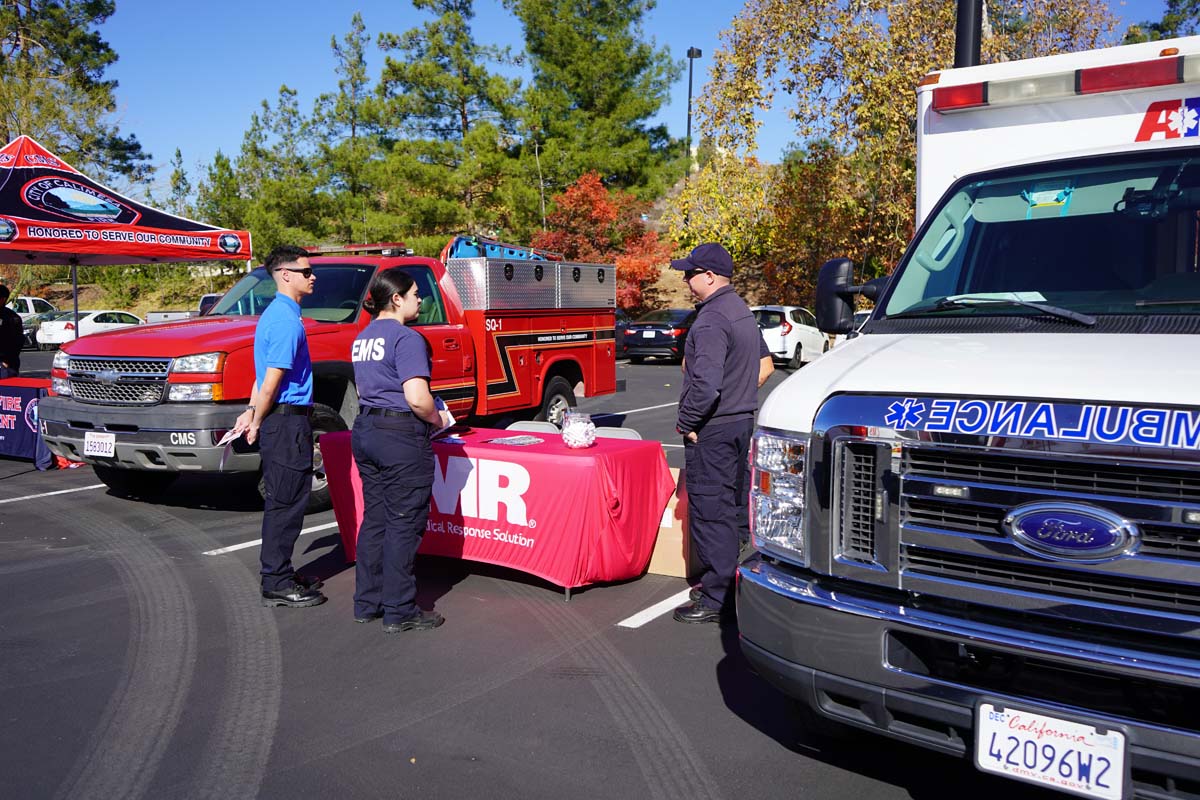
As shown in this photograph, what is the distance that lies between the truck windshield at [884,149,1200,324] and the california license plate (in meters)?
1.50

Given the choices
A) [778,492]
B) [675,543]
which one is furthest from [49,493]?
[778,492]

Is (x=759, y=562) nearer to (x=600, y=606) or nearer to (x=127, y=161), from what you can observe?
(x=600, y=606)

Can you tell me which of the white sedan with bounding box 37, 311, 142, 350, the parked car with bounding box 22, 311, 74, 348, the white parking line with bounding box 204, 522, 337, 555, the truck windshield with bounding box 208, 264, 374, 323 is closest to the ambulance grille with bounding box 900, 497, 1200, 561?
the white parking line with bounding box 204, 522, 337, 555

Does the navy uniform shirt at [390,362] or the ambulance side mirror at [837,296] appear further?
the navy uniform shirt at [390,362]

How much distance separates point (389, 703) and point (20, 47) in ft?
142

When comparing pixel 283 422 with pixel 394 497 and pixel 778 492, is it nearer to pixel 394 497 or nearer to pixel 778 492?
pixel 394 497

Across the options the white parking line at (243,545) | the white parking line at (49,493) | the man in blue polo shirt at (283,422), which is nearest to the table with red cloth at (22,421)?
the white parking line at (49,493)

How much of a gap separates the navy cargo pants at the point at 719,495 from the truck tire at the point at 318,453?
361cm

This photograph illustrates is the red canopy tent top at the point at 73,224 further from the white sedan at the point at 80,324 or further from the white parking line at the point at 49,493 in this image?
the white sedan at the point at 80,324

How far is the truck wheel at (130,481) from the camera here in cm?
887

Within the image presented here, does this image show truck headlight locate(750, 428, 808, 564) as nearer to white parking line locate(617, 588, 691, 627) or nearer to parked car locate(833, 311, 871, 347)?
parked car locate(833, 311, 871, 347)

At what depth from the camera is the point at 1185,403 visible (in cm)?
266

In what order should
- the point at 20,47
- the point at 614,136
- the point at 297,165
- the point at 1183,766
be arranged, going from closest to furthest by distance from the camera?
the point at 1183,766 < the point at 614,136 < the point at 297,165 < the point at 20,47

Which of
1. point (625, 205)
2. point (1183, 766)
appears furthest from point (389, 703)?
point (625, 205)
